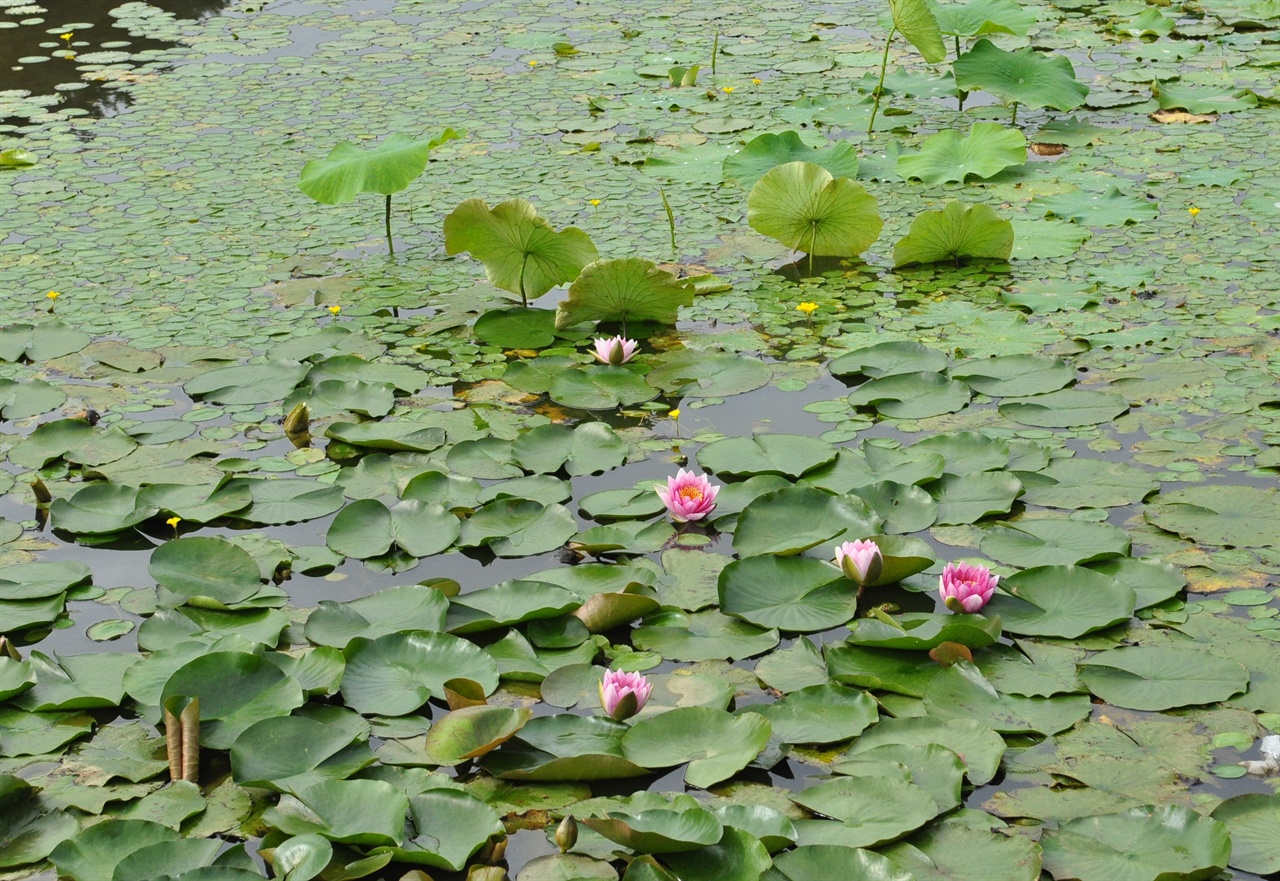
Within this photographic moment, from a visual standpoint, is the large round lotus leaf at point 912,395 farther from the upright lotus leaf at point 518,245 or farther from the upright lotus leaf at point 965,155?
the upright lotus leaf at point 965,155

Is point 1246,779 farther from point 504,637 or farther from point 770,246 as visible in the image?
point 770,246

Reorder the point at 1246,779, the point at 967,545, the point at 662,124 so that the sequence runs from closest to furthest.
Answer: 1. the point at 1246,779
2. the point at 967,545
3. the point at 662,124

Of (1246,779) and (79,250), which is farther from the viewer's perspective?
(79,250)

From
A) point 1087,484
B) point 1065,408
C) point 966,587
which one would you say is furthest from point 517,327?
point 966,587

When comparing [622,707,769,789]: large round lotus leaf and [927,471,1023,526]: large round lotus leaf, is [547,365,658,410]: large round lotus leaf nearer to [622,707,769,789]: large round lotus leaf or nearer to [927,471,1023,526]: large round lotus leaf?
[927,471,1023,526]: large round lotus leaf

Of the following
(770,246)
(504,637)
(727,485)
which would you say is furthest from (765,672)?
(770,246)

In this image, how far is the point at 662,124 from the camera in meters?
5.34

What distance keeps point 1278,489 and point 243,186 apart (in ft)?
12.3

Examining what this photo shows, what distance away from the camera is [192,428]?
3.17 metres

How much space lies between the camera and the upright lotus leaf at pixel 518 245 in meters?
3.67

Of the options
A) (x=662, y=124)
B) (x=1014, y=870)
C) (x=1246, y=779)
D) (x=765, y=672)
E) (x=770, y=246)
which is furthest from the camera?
(x=662, y=124)

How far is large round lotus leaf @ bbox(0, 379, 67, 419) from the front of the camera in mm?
3270

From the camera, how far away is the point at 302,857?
1.80 meters

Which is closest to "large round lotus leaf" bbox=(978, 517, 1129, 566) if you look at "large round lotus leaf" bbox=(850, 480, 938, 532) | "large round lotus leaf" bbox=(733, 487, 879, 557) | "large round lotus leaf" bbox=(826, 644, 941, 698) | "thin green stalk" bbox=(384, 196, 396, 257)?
"large round lotus leaf" bbox=(850, 480, 938, 532)
